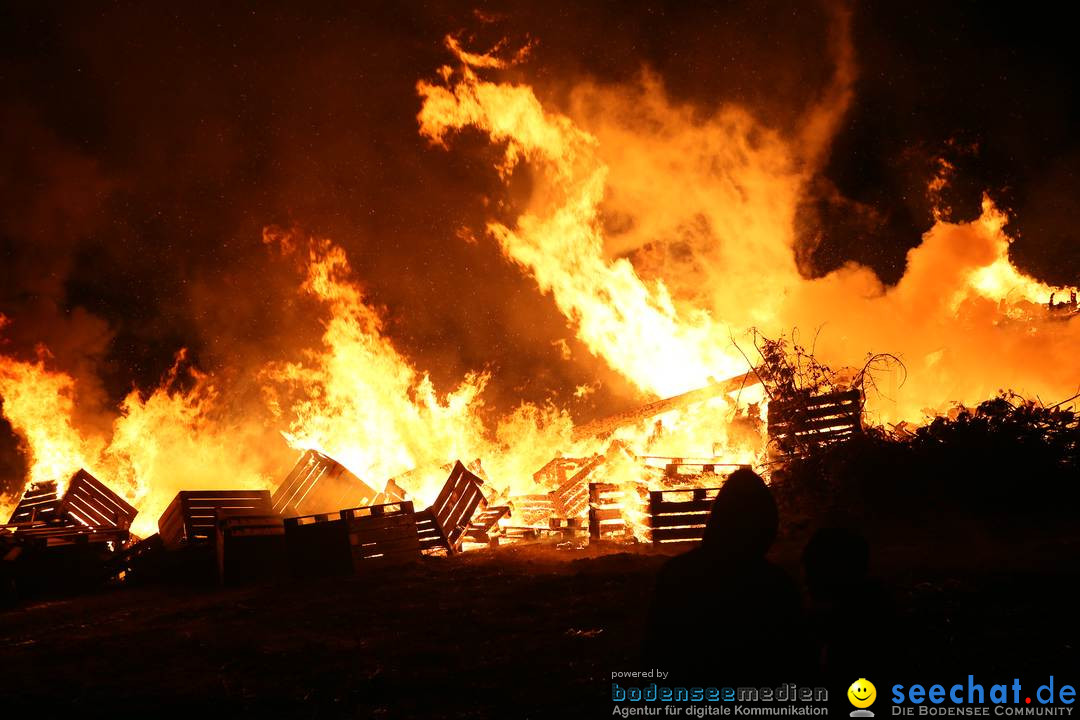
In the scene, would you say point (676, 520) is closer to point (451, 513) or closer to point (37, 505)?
point (451, 513)

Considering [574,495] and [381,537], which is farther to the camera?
[574,495]

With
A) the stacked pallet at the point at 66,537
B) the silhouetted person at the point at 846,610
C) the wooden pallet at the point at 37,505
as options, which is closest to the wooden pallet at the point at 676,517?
the silhouetted person at the point at 846,610

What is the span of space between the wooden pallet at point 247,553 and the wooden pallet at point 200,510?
172 centimetres

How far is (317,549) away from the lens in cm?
1110

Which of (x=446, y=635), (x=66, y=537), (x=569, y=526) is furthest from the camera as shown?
(x=569, y=526)

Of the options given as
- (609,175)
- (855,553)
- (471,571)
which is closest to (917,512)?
(471,571)

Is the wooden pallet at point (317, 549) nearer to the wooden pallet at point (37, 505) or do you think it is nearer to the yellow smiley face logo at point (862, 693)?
the wooden pallet at point (37, 505)

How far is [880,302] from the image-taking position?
20.9 meters

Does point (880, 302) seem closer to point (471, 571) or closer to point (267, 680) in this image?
point (471, 571)

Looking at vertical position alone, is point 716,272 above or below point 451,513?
above

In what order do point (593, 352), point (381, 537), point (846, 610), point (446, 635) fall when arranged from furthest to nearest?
point (593, 352), point (381, 537), point (446, 635), point (846, 610)

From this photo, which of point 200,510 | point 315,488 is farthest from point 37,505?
point 315,488

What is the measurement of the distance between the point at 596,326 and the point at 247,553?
11546 millimetres

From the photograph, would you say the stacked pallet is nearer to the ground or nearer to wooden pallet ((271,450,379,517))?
the ground
